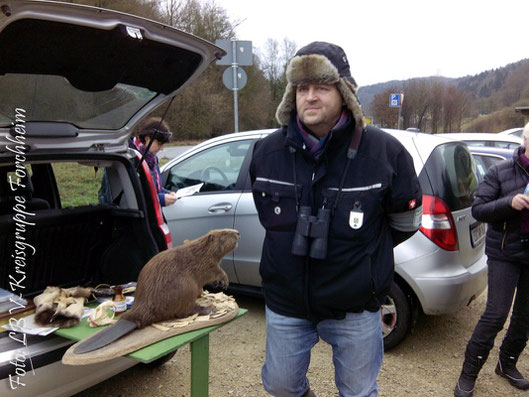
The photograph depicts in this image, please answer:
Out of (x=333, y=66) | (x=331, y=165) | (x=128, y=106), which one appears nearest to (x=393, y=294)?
(x=331, y=165)

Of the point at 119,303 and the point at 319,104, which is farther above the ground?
the point at 319,104

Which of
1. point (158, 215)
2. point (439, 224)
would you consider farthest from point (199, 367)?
point (439, 224)

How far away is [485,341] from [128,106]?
2.82 metres

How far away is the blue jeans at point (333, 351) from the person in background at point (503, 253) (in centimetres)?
114

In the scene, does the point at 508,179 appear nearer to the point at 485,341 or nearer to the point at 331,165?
the point at 485,341

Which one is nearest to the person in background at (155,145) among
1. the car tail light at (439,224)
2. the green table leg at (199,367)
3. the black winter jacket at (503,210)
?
the green table leg at (199,367)

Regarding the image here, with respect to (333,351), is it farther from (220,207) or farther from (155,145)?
(155,145)

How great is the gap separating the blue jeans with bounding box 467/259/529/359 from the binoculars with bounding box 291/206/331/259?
1.58 m

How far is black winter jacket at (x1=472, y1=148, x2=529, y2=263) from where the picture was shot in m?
2.75

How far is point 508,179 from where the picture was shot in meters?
2.85

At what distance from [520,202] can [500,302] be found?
2.14 ft

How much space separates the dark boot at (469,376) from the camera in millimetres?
2891

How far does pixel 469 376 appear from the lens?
A: 292cm

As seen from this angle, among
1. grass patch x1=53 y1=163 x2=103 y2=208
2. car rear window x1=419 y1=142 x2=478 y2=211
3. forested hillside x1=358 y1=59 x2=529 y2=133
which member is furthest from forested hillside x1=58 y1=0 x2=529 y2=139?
car rear window x1=419 y1=142 x2=478 y2=211
